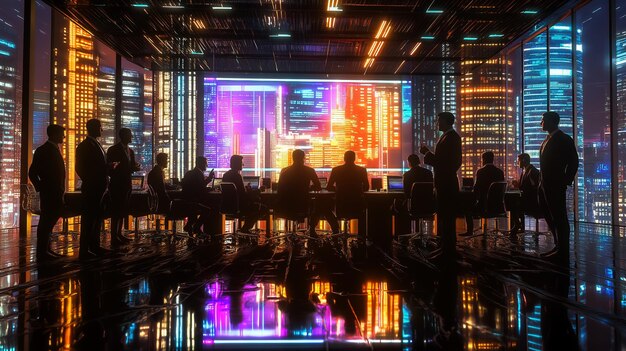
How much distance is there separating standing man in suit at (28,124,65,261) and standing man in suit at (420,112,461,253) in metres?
4.38

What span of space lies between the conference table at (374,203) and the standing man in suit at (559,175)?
138 centimetres

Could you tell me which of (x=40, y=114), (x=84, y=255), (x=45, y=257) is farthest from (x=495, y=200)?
(x=40, y=114)

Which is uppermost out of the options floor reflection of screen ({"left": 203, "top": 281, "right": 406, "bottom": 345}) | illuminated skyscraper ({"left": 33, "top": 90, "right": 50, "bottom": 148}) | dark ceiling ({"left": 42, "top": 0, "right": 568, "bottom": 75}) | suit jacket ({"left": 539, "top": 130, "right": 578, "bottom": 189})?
dark ceiling ({"left": 42, "top": 0, "right": 568, "bottom": 75})

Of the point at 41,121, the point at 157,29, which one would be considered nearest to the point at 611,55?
the point at 157,29

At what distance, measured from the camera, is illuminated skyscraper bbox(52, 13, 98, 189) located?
8.13m

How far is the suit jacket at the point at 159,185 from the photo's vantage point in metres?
5.92

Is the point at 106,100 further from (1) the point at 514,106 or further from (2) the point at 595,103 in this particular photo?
(2) the point at 595,103

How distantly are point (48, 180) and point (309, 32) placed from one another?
569 centimetres

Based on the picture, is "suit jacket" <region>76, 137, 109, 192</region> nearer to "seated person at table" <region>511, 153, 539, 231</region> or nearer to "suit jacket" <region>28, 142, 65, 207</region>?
"suit jacket" <region>28, 142, 65, 207</region>

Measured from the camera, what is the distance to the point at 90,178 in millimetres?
4344

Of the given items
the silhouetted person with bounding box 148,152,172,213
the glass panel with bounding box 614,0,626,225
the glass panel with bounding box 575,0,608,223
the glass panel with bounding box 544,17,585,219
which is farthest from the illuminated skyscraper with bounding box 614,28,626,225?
the silhouetted person with bounding box 148,152,172,213

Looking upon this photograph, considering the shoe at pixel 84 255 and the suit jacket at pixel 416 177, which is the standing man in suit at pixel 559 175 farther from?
the shoe at pixel 84 255

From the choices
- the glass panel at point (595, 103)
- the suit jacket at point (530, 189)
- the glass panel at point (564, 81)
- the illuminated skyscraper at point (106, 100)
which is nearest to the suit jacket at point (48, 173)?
the illuminated skyscraper at point (106, 100)

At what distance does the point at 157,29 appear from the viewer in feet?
26.0
